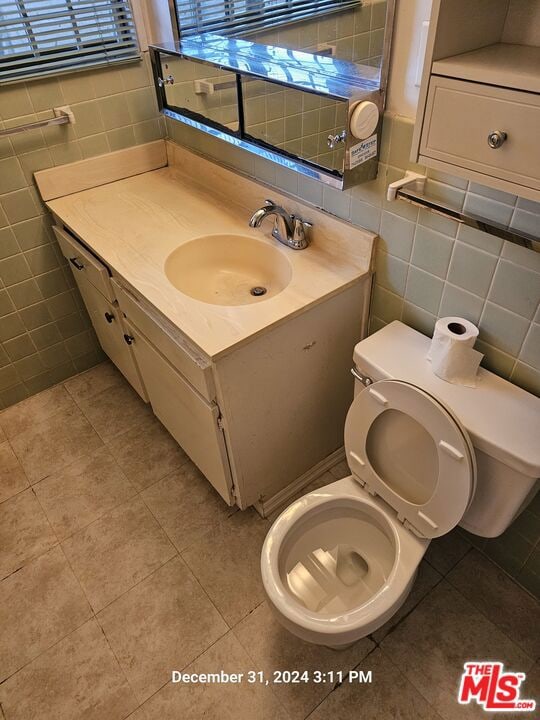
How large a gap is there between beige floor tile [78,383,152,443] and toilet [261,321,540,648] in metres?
0.97

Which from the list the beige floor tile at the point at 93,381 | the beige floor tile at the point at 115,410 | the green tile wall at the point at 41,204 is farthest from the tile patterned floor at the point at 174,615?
the green tile wall at the point at 41,204

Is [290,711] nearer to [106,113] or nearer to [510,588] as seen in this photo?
[510,588]

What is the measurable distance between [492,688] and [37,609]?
1335 millimetres

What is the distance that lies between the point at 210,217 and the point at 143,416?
2.91 feet

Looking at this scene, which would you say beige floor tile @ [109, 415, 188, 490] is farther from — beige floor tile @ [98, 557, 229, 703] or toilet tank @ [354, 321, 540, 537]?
toilet tank @ [354, 321, 540, 537]

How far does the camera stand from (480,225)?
96 centimetres

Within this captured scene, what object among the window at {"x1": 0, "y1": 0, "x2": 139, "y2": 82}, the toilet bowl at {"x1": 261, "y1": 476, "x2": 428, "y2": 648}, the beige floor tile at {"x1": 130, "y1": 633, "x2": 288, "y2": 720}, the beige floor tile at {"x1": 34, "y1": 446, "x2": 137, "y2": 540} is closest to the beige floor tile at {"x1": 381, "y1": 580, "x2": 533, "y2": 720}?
the toilet bowl at {"x1": 261, "y1": 476, "x2": 428, "y2": 648}

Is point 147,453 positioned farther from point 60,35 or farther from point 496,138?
point 496,138

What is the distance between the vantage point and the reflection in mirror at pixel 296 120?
1173 mm

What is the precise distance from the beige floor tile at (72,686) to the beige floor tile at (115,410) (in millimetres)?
768

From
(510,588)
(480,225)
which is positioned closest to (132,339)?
(480,225)

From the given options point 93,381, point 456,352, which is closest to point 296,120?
point 456,352

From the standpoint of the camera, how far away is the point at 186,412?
1496 mm

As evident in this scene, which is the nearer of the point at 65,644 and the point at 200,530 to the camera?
the point at 65,644
